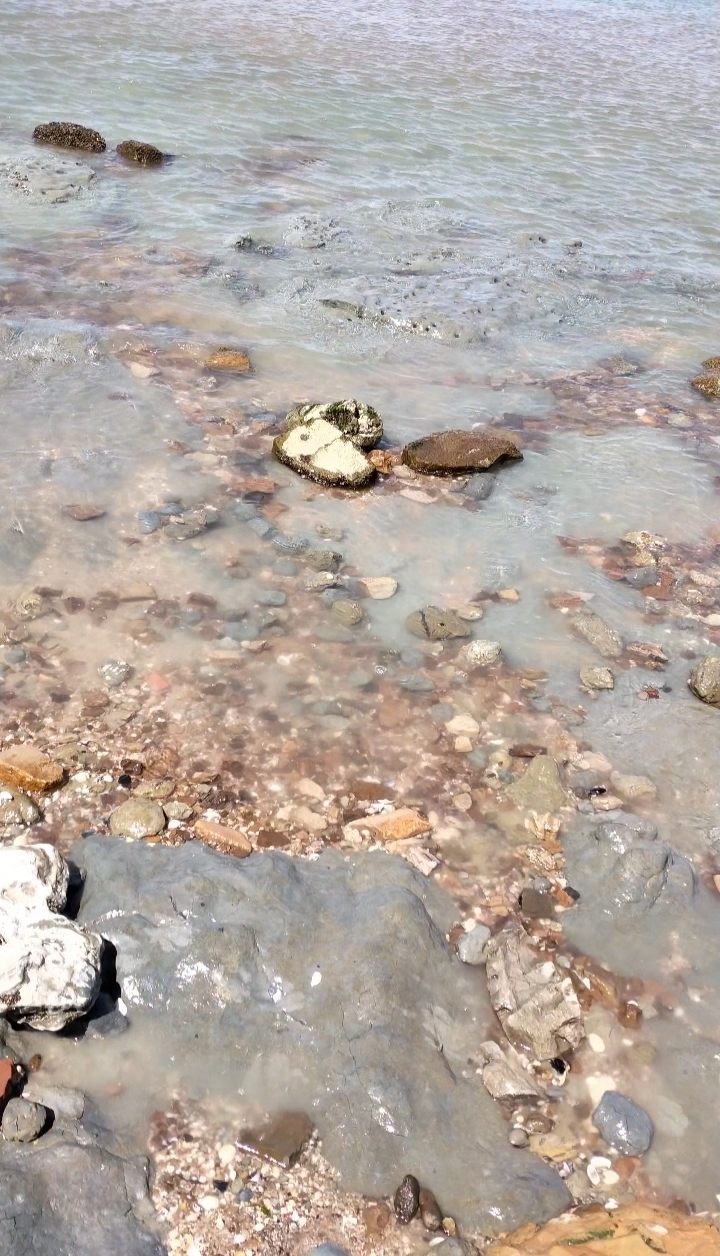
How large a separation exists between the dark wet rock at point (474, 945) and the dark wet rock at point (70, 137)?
15.3m

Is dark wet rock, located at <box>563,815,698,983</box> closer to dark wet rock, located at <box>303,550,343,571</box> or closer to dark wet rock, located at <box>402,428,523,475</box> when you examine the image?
dark wet rock, located at <box>303,550,343,571</box>

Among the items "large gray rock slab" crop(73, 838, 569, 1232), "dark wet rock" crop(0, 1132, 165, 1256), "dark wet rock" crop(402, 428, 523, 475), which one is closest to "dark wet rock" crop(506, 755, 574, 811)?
"large gray rock slab" crop(73, 838, 569, 1232)

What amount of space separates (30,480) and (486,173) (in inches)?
476

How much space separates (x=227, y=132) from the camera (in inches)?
671

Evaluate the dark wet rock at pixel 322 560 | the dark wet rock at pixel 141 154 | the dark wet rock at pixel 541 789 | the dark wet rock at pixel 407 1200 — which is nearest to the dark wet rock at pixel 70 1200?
the dark wet rock at pixel 407 1200

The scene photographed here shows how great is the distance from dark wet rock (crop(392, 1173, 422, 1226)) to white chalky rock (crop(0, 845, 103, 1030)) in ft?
4.76

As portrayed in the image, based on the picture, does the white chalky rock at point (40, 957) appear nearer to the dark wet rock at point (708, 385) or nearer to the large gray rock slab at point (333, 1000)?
the large gray rock slab at point (333, 1000)

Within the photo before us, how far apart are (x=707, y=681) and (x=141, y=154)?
44.5 ft

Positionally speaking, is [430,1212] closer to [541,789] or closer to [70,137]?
[541,789]

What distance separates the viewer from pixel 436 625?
6422 millimetres

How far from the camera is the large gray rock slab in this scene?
3.68 m

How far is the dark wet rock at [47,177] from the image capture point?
532 inches

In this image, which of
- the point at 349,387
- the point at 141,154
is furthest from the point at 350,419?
the point at 141,154

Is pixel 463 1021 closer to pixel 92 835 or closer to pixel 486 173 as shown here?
pixel 92 835
